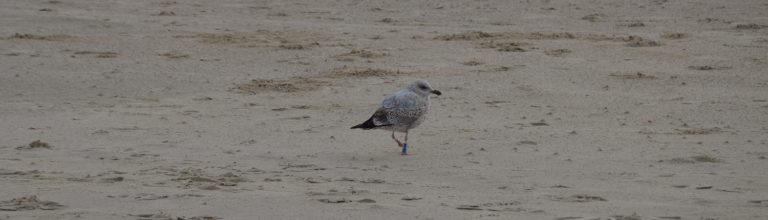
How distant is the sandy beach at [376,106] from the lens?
7.79 meters

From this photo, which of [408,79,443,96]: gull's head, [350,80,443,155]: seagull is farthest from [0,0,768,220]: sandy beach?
[408,79,443,96]: gull's head

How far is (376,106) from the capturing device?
12.0 metres

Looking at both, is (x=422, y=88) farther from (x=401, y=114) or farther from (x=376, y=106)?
(x=376, y=106)

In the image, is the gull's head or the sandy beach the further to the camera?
the gull's head

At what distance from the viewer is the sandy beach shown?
7.79 m

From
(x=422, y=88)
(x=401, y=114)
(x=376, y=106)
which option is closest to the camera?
(x=401, y=114)

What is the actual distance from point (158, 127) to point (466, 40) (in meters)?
5.73

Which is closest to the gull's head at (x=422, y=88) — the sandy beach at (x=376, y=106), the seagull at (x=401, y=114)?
the seagull at (x=401, y=114)

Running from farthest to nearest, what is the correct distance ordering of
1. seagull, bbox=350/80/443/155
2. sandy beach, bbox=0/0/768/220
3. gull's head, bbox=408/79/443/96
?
gull's head, bbox=408/79/443/96 → seagull, bbox=350/80/443/155 → sandy beach, bbox=0/0/768/220

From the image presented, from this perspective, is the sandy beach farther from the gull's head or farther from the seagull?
the gull's head

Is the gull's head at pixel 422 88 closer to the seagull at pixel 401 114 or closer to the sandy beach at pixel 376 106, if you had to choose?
the seagull at pixel 401 114

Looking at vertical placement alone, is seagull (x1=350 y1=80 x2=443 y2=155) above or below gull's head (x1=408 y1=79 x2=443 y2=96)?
below

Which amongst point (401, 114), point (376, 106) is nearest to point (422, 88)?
point (401, 114)

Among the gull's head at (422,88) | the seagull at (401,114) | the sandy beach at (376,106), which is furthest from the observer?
the gull's head at (422,88)
